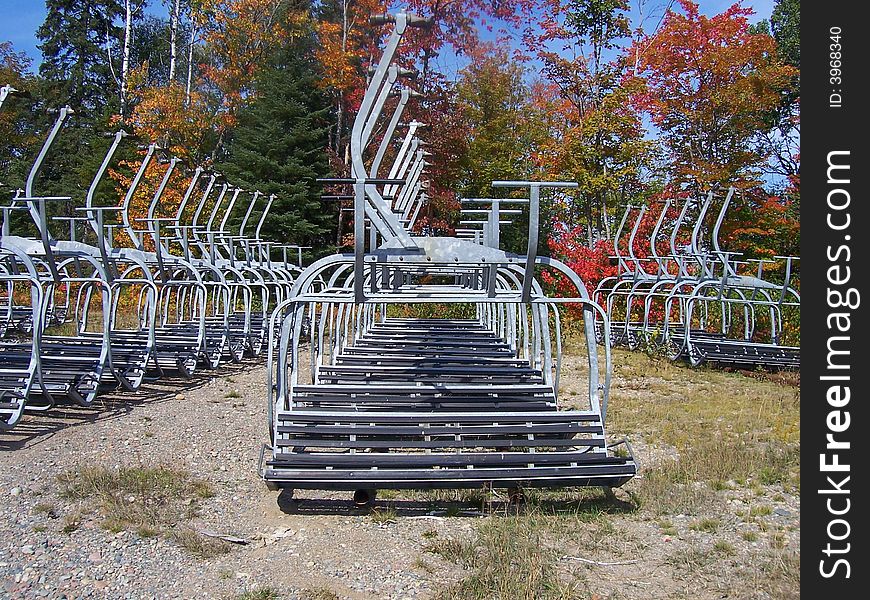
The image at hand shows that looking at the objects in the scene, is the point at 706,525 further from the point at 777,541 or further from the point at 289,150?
the point at 289,150

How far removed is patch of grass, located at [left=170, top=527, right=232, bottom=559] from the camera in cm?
296

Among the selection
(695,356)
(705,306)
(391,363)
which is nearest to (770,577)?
(391,363)

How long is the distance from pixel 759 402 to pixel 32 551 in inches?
228

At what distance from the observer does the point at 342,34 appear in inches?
683

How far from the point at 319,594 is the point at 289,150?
16553 millimetres

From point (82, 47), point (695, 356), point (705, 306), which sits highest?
point (82, 47)

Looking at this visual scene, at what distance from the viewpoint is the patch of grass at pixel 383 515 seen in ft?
10.9

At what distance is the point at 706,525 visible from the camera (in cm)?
324

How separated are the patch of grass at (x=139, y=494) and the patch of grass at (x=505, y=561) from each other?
129 cm

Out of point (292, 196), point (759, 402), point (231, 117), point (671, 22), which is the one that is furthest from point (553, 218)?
point (759, 402)

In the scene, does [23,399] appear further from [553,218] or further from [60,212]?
[60,212]

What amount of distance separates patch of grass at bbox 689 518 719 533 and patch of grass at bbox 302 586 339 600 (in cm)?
165

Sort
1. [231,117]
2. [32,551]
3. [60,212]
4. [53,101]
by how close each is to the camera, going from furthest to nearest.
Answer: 1. [53,101]
2. [60,212]
3. [231,117]
4. [32,551]

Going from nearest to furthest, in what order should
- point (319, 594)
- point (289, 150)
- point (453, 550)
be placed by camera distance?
point (319, 594) → point (453, 550) → point (289, 150)
